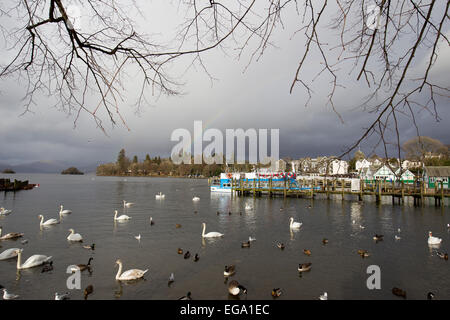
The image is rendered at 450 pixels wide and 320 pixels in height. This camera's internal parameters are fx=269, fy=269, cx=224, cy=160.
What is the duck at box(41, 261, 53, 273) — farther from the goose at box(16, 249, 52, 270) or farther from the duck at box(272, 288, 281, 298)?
the duck at box(272, 288, 281, 298)

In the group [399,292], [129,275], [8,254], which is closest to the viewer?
[399,292]

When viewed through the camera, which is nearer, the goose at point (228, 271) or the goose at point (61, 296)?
the goose at point (61, 296)

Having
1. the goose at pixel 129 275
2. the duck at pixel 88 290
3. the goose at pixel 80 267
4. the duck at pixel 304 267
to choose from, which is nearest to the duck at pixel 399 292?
the duck at pixel 304 267

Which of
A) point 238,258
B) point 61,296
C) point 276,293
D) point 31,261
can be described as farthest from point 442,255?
point 31,261

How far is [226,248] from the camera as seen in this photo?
1825cm

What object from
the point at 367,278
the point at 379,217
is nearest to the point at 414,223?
the point at 379,217

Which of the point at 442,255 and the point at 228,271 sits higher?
the point at 228,271

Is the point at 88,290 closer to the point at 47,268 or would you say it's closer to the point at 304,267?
the point at 47,268

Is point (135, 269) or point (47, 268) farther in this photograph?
point (47, 268)

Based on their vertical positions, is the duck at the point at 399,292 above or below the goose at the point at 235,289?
below

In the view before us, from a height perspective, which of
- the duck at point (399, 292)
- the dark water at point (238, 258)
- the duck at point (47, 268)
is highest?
the duck at point (47, 268)

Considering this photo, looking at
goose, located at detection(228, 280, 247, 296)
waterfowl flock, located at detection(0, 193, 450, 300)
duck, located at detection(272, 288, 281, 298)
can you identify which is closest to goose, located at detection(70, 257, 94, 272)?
waterfowl flock, located at detection(0, 193, 450, 300)

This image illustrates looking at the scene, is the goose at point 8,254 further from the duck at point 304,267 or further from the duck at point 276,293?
the duck at point 304,267
